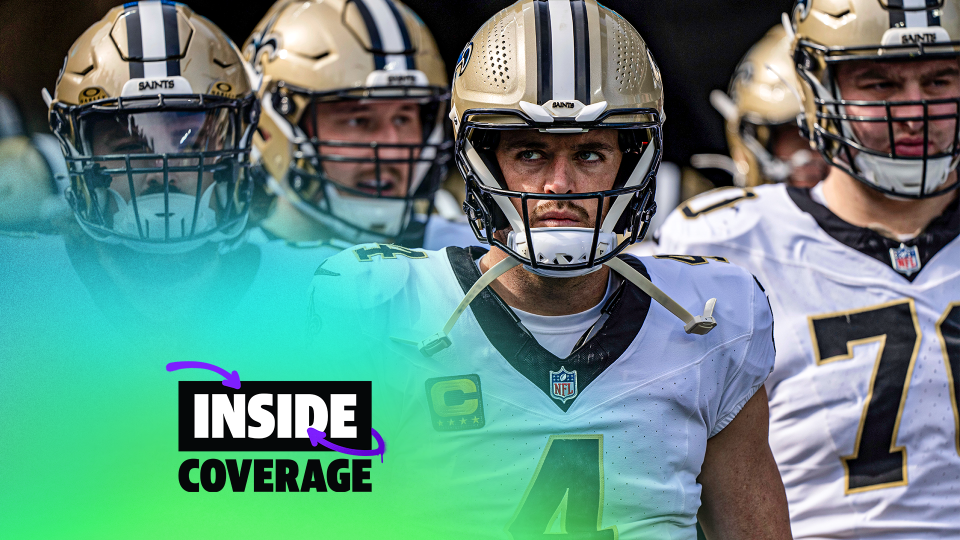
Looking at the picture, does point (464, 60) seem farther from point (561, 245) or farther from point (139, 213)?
point (139, 213)

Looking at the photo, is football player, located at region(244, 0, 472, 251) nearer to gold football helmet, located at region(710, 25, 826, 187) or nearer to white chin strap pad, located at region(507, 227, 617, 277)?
white chin strap pad, located at region(507, 227, 617, 277)

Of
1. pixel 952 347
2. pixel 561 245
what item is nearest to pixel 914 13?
pixel 952 347

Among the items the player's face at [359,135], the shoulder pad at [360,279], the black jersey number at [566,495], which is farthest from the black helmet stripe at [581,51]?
the player's face at [359,135]

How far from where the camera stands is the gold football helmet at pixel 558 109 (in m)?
1.62

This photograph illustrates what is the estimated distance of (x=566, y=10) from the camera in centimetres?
170

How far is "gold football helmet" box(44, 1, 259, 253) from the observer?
1991 millimetres

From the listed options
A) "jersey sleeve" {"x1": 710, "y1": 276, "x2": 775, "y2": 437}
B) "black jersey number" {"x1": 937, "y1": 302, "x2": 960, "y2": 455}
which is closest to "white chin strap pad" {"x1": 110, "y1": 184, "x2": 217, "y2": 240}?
"jersey sleeve" {"x1": 710, "y1": 276, "x2": 775, "y2": 437}

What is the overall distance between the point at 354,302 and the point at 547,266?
311 mm

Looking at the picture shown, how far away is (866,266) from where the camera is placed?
231cm

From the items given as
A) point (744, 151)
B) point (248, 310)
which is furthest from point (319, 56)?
point (744, 151)

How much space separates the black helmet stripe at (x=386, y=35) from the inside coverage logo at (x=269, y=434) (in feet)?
3.54

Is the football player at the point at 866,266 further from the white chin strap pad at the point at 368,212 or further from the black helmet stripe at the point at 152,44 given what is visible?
the black helmet stripe at the point at 152,44

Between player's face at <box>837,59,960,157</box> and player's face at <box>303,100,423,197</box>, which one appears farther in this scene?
player's face at <box>303,100,423,197</box>

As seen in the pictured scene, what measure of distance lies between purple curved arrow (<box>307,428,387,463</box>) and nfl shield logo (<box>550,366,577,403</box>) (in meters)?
0.30
